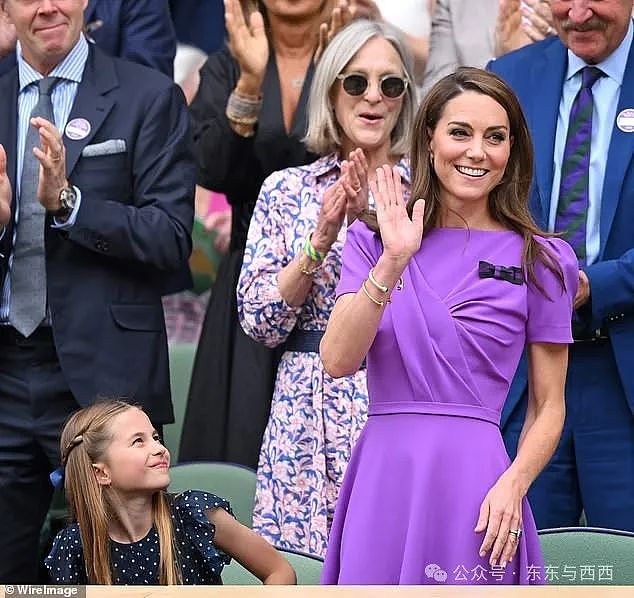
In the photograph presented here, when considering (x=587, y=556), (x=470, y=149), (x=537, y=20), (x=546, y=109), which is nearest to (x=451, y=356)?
(x=470, y=149)

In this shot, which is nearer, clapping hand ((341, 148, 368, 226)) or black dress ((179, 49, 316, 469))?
clapping hand ((341, 148, 368, 226))

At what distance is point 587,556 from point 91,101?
1938mm

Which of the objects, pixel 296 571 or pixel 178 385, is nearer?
pixel 296 571

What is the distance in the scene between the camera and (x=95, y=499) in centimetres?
358

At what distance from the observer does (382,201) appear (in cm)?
328

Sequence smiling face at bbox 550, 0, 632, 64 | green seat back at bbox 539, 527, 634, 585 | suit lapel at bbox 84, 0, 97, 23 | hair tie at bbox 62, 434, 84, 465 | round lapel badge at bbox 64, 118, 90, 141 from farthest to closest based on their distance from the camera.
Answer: suit lapel at bbox 84, 0, 97, 23 < round lapel badge at bbox 64, 118, 90, 141 < smiling face at bbox 550, 0, 632, 64 < hair tie at bbox 62, 434, 84, 465 < green seat back at bbox 539, 527, 634, 585

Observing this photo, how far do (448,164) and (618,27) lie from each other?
112cm

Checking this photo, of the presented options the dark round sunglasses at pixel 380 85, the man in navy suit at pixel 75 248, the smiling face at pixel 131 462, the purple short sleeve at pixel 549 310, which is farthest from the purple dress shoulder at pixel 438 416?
Answer: the man in navy suit at pixel 75 248

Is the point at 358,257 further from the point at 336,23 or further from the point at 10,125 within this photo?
the point at 336,23

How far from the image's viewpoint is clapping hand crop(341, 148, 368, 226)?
13.3 feet

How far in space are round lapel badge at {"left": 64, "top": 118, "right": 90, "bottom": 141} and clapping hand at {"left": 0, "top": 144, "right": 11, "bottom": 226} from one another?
228mm

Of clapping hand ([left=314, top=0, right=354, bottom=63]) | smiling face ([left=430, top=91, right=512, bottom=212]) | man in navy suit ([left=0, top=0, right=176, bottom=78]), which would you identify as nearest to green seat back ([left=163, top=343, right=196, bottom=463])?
man in navy suit ([left=0, top=0, right=176, bottom=78])

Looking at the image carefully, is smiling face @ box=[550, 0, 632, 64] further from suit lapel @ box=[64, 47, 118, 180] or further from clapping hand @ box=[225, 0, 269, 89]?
suit lapel @ box=[64, 47, 118, 180]

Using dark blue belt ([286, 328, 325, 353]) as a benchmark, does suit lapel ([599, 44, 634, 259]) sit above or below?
above
